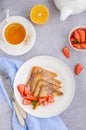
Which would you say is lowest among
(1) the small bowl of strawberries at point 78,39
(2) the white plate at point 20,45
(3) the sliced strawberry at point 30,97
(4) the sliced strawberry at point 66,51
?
(3) the sliced strawberry at point 30,97

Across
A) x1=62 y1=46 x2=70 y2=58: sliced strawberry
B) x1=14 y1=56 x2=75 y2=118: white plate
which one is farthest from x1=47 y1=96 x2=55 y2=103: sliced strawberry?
x1=62 y1=46 x2=70 y2=58: sliced strawberry

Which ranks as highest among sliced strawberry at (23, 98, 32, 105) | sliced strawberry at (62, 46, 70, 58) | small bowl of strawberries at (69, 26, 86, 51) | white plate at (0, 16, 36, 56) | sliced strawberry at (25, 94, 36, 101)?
white plate at (0, 16, 36, 56)

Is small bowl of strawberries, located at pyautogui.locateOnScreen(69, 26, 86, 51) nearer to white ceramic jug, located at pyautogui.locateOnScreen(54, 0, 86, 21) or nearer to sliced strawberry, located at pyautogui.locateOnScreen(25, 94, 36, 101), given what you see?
white ceramic jug, located at pyautogui.locateOnScreen(54, 0, 86, 21)

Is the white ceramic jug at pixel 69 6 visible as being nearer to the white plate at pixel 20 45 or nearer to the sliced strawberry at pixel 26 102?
the white plate at pixel 20 45

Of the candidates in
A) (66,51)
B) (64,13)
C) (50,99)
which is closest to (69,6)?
(64,13)

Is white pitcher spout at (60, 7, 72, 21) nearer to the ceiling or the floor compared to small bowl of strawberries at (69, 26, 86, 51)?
nearer to the ceiling

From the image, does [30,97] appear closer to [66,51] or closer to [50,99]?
[50,99]

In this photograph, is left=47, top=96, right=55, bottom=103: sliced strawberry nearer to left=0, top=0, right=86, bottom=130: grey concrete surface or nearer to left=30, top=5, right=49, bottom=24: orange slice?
left=0, top=0, right=86, bottom=130: grey concrete surface

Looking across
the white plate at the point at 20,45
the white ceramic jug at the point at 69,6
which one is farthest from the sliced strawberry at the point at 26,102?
the white ceramic jug at the point at 69,6
